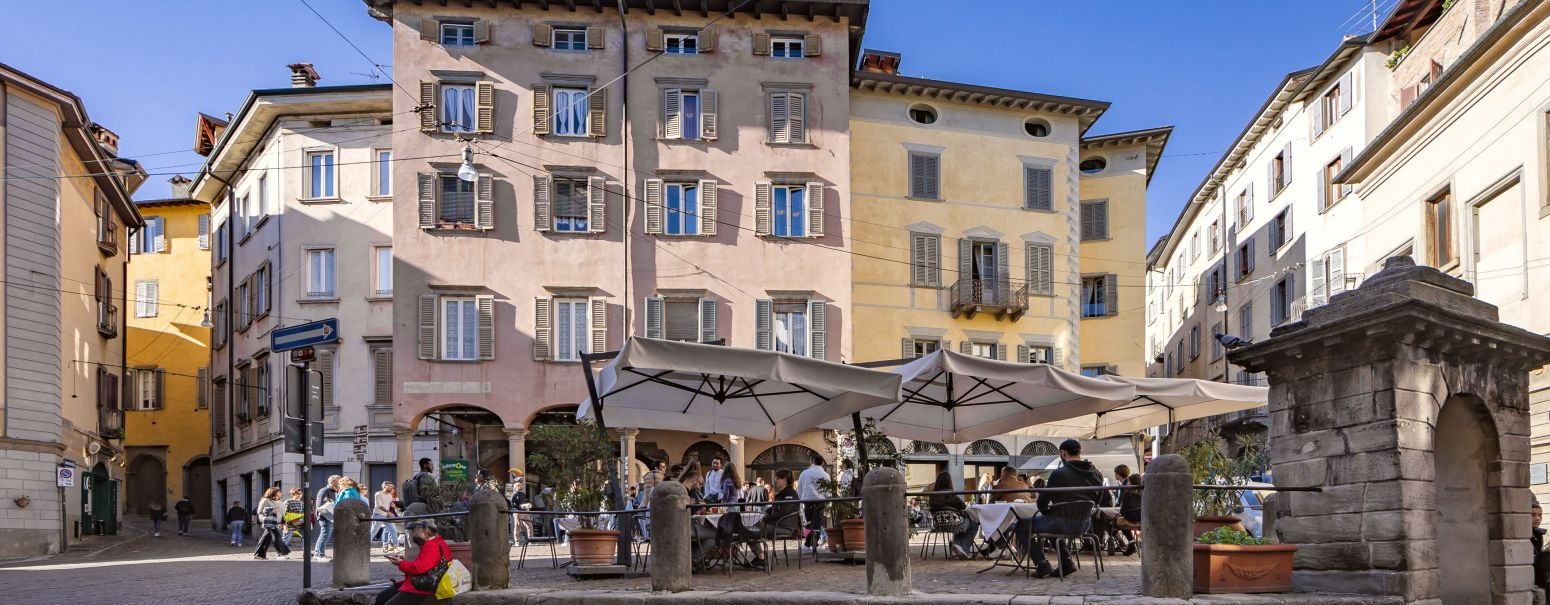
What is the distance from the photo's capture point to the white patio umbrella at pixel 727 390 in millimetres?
13070

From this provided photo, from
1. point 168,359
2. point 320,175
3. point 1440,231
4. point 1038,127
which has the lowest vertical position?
point 168,359

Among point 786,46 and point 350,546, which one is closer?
point 350,546

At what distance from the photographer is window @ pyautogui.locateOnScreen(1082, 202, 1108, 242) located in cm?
4069

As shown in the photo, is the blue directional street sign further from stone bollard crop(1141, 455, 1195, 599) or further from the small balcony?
the small balcony

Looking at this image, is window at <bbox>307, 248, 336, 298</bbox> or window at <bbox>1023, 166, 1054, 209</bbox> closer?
window at <bbox>307, 248, 336, 298</bbox>

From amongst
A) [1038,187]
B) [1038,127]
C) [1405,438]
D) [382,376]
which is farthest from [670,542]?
[1038,127]

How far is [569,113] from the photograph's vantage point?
111 ft

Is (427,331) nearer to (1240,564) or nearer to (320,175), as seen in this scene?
(320,175)

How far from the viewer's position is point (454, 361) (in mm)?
32562

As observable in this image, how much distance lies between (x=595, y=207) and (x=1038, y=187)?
39.9 ft

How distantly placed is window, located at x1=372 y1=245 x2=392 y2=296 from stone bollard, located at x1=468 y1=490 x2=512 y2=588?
24.5 m

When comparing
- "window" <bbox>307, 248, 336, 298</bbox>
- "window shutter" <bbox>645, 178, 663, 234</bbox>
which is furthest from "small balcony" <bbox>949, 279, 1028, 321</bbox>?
"window" <bbox>307, 248, 336, 298</bbox>

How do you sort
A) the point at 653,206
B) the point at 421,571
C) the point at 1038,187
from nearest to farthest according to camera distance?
the point at 421,571 → the point at 653,206 → the point at 1038,187

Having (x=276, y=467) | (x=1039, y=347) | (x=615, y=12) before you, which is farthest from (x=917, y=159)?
(x=276, y=467)
